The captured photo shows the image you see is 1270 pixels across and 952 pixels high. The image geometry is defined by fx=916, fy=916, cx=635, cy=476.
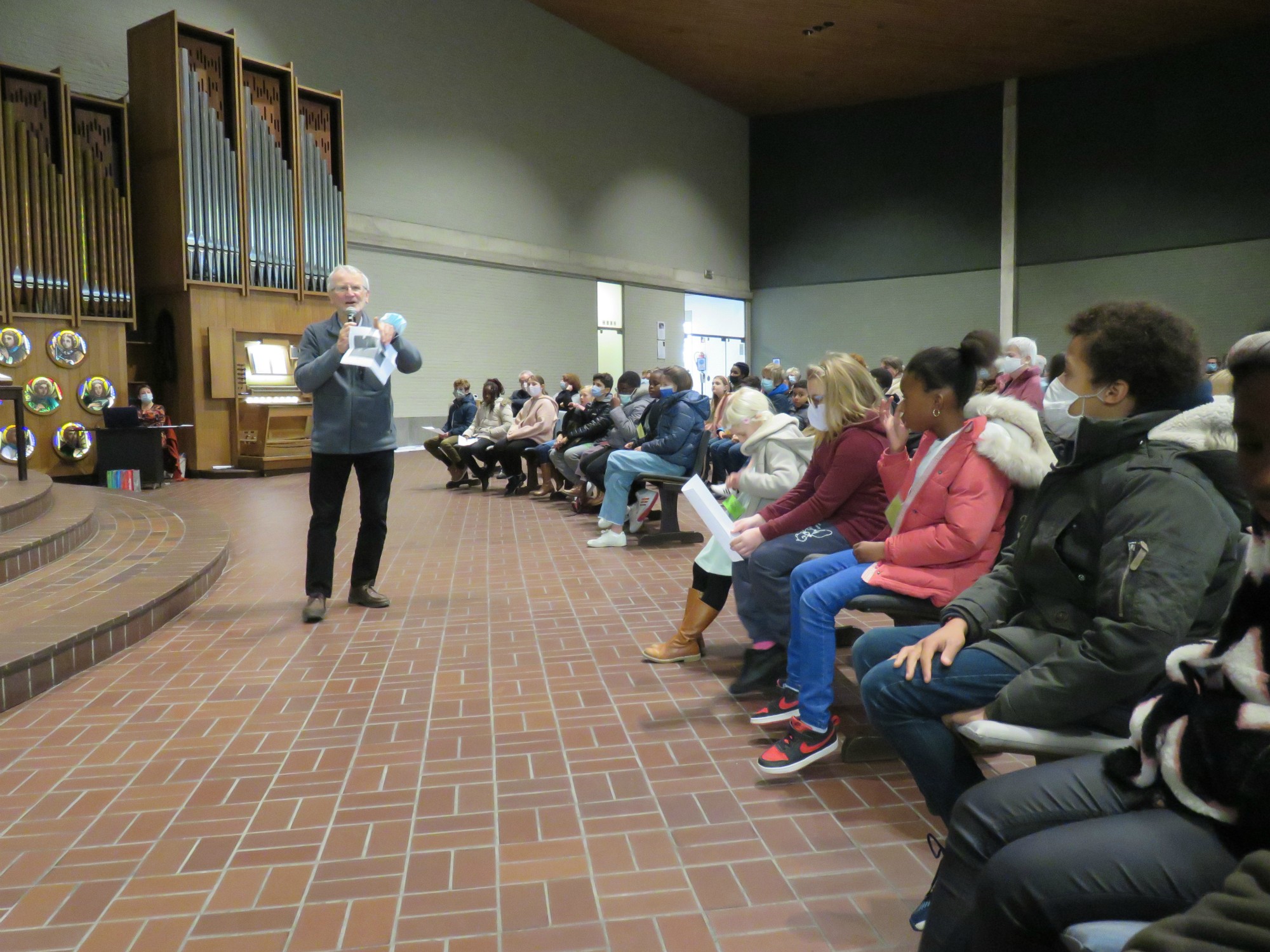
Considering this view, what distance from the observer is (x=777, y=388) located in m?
11.3

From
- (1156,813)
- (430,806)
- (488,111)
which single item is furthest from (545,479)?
(488,111)

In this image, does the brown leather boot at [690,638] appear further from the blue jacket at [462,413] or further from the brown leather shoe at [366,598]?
the blue jacket at [462,413]

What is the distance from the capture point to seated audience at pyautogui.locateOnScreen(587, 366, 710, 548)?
22.0ft

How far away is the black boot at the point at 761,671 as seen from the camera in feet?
11.4

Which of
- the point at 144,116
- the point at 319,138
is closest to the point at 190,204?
the point at 144,116

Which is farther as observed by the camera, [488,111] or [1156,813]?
[488,111]

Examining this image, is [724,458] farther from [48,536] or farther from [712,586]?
[48,536]

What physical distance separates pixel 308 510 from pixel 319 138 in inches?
259

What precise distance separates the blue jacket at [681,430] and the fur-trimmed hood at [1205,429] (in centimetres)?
496

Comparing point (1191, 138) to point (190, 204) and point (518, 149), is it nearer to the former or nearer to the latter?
point (518, 149)

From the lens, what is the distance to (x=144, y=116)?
10.9 meters

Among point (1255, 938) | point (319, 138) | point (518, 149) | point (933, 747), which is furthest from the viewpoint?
point (518, 149)

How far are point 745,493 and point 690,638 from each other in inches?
27.5

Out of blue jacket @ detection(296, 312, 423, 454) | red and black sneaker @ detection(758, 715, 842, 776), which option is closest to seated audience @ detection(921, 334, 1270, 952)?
red and black sneaker @ detection(758, 715, 842, 776)
